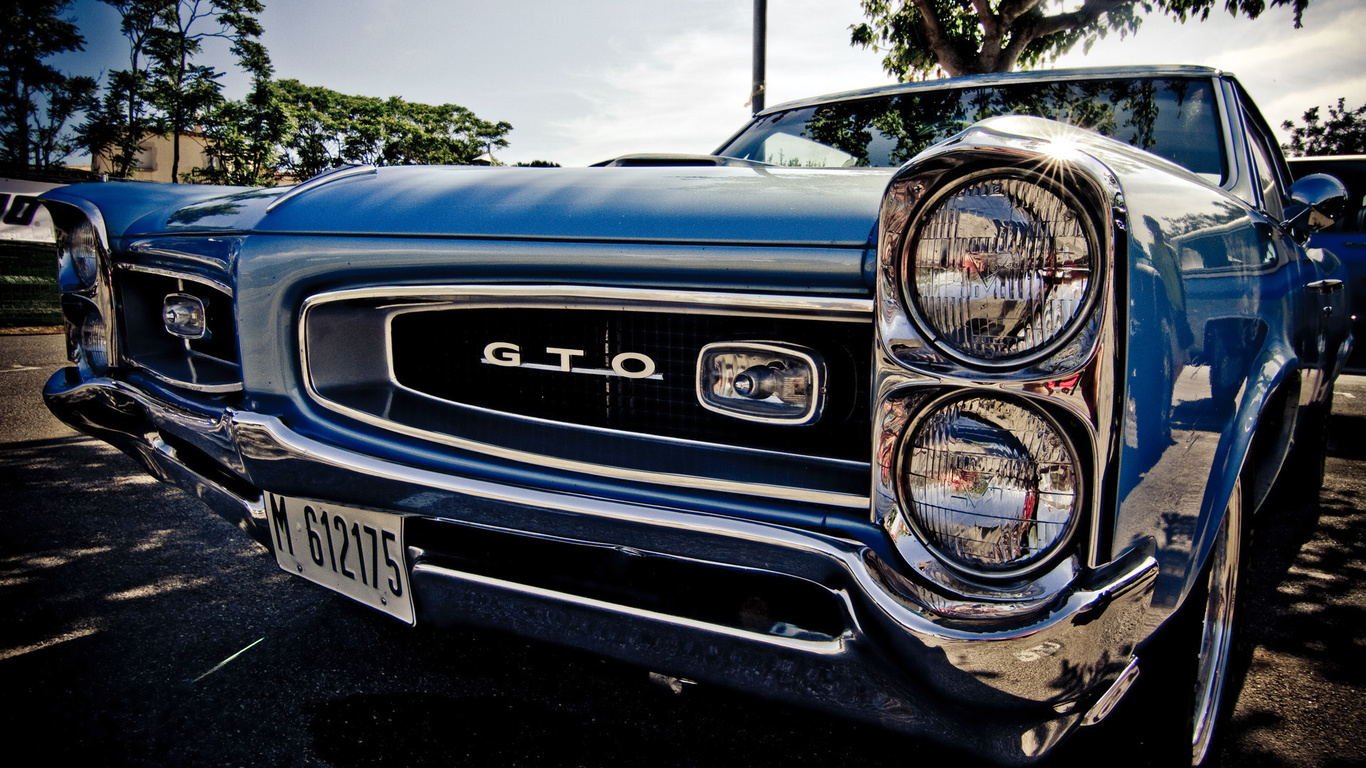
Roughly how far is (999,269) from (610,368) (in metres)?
0.66

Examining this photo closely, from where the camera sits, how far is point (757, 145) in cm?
271

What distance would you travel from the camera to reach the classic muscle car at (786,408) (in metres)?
0.93

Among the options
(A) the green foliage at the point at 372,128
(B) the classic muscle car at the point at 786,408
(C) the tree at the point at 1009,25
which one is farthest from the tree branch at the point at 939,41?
(A) the green foliage at the point at 372,128

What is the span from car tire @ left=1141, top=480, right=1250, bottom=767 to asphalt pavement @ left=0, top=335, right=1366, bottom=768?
50mm

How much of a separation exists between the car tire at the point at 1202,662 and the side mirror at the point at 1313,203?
1021mm

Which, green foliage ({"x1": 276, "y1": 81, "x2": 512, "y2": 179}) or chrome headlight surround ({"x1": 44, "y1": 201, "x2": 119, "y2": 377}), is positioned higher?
green foliage ({"x1": 276, "y1": 81, "x2": 512, "y2": 179})

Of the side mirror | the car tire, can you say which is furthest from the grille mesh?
the side mirror

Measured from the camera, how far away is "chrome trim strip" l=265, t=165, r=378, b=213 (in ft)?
5.29

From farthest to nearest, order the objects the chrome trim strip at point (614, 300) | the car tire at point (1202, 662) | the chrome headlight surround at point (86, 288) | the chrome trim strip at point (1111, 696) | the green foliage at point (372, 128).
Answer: the green foliage at point (372, 128)
the chrome headlight surround at point (86, 288)
the car tire at point (1202, 662)
the chrome trim strip at point (614, 300)
the chrome trim strip at point (1111, 696)

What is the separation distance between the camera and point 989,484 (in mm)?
964

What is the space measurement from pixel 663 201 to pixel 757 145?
1.56 m

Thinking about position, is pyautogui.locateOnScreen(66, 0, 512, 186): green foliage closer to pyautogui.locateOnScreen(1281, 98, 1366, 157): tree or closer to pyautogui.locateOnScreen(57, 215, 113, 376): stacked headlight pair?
pyautogui.locateOnScreen(57, 215, 113, 376): stacked headlight pair

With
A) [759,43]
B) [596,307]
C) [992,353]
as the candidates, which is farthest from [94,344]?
[759,43]

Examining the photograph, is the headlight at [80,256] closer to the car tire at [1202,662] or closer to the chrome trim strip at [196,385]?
the chrome trim strip at [196,385]
